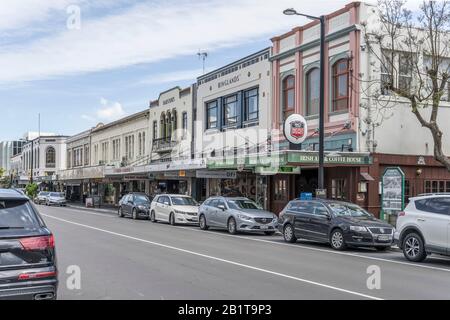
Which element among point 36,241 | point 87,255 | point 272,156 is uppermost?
point 272,156

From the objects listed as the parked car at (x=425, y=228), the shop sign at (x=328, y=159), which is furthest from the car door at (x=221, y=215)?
the parked car at (x=425, y=228)

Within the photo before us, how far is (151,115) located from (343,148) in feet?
77.6

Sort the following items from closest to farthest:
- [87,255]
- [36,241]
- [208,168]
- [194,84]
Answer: [36,241] → [87,255] → [208,168] → [194,84]

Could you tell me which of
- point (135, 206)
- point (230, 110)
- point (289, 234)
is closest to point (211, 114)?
point (230, 110)

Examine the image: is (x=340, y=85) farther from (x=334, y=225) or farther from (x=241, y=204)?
(x=334, y=225)

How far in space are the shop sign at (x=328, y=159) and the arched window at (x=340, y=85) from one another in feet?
9.38

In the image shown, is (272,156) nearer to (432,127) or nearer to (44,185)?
(432,127)

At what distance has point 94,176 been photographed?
5066cm

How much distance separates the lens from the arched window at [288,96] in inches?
1150

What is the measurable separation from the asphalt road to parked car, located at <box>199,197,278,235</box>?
356cm

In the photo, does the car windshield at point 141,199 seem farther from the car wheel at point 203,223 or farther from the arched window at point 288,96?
the arched window at point 288,96

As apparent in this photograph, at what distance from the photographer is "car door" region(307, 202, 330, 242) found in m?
17.1
